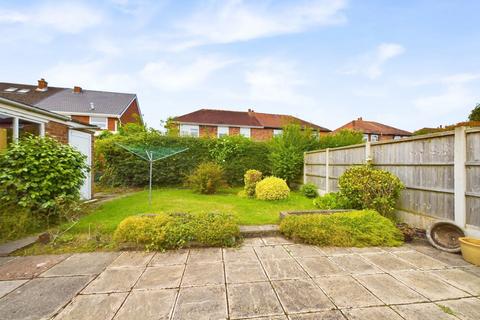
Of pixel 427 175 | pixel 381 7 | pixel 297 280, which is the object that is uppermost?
pixel 381 7

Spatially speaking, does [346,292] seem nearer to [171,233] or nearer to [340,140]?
[171,233]

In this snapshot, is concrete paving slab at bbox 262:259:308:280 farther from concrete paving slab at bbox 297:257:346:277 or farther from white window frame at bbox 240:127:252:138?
white window frame at bbox 240:127:252:138

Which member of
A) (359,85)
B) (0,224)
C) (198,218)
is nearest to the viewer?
(0,224)

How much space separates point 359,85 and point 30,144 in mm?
12226

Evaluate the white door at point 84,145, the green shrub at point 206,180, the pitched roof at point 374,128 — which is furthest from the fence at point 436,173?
the pitched roof at point 374,128

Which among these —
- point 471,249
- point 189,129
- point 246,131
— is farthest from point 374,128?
point 471,249

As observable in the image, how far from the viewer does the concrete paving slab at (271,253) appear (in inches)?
122

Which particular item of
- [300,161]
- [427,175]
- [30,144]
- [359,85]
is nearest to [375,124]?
[359,85]

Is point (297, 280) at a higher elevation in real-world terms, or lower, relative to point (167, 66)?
lower

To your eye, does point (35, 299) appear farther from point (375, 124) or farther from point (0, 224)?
point (375, 124)

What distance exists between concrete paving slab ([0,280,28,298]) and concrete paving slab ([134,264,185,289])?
1350 mm

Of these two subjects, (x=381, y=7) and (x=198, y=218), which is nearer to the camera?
(x=198, y=218)

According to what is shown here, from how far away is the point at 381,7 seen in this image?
20.3 ft

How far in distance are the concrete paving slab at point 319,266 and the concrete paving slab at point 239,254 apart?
72cm
